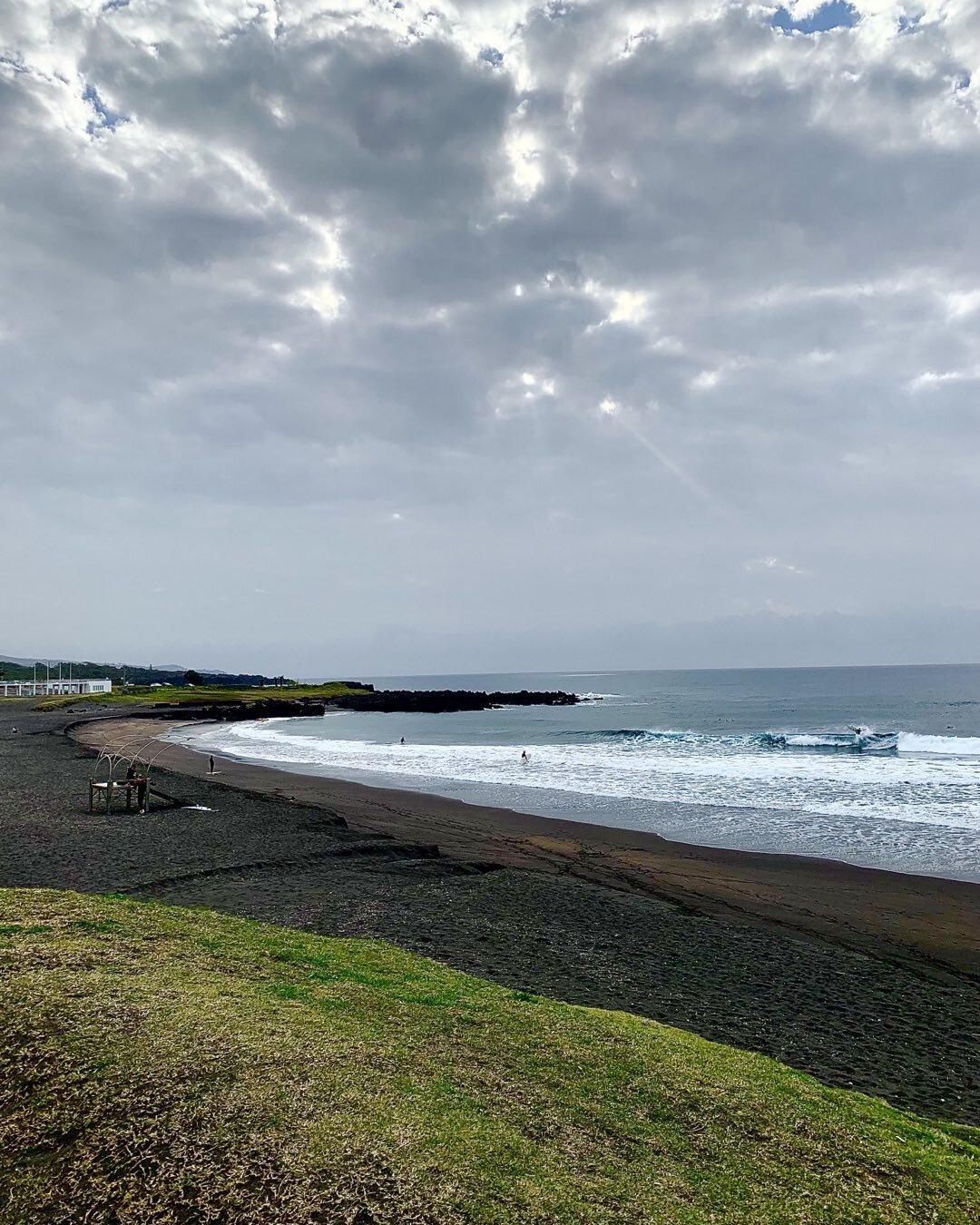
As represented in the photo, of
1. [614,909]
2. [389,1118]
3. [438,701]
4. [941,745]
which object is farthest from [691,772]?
[438,701]

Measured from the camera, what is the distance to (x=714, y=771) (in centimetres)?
3638

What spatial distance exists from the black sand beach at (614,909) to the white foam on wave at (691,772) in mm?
8898

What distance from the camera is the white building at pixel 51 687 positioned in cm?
10762

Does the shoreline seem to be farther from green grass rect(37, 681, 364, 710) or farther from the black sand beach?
green grass rect(37, 681, 364, 710)

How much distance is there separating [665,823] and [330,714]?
81.0 meters

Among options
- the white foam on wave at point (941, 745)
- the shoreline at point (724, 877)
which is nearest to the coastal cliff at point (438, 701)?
the white foam on wave at point (941, 745)

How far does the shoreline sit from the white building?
100.0m

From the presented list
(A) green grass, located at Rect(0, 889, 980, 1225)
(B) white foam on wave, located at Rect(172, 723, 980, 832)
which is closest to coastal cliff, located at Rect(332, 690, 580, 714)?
(B) white foam on wave, located at Rect(172, 723, 980, 832)

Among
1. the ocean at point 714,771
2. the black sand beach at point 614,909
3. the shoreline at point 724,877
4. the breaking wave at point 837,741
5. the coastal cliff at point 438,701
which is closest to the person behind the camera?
the black sand beach at point 614,909

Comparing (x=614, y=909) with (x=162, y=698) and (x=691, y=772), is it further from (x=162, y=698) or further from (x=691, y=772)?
(x=162, y=698)

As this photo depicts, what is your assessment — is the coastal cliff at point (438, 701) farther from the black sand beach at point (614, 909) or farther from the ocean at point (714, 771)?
the black sand beach at point (614, 909)

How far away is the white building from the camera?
10762cm

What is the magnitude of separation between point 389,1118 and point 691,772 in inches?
1339

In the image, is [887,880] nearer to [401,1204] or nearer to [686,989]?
[686,989]
